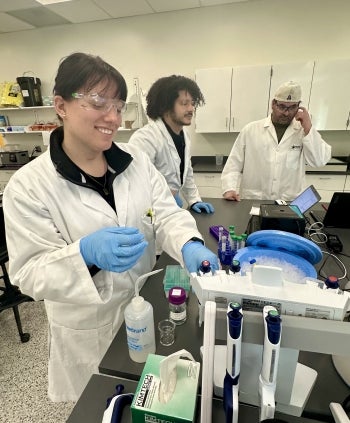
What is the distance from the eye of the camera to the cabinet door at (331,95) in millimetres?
2930

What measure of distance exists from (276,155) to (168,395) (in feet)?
6.58

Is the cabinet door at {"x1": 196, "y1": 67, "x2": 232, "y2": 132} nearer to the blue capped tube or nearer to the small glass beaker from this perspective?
the small glass beaker

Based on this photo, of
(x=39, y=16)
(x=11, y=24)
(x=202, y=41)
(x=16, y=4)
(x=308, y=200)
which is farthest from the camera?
(x=11, y=24)

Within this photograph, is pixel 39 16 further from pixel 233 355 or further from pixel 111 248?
pixel 233 355

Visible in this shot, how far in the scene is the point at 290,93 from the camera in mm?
1845

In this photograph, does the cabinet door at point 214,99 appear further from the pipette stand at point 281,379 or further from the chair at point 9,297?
the pipette stand at point 281,379

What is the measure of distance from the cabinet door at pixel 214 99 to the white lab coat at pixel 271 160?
3.90 ft

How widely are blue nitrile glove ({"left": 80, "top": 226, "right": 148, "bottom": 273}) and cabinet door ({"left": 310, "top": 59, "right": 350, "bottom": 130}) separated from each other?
3159 millimetres

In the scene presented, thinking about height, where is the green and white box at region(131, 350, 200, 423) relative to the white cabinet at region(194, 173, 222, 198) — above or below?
above

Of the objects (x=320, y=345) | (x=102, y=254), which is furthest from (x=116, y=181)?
(x=320, y=345)

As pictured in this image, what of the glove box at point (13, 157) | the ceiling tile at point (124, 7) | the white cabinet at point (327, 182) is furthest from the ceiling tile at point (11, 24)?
the white cabinet at point (327, 182)


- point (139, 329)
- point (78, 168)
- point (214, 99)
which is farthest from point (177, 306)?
point (214, 99)

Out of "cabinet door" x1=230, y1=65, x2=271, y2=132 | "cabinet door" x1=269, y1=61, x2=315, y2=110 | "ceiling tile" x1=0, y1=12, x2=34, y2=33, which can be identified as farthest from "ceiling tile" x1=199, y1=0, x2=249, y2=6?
"ceiling tile" x1=0, y1=12, x2=34, y2=33

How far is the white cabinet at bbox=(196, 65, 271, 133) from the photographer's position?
123 inches
